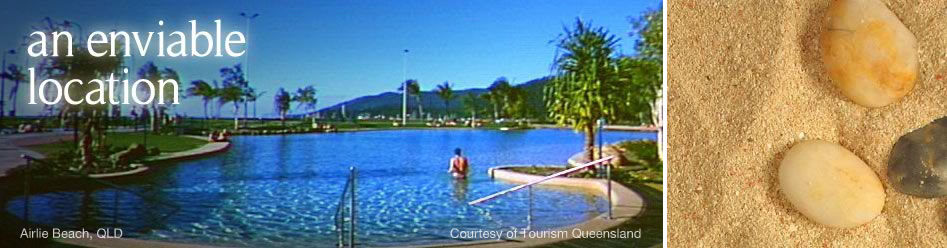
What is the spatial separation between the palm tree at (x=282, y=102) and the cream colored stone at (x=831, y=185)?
1.53 metres

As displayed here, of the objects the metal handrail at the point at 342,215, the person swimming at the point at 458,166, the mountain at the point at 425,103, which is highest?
the mountain at the point at 425,103

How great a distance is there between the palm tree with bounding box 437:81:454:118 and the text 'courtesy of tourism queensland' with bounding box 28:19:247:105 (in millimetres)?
637

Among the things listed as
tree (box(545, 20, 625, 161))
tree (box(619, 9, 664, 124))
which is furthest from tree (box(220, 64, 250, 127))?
tree (box(619, 9, 664, 124))

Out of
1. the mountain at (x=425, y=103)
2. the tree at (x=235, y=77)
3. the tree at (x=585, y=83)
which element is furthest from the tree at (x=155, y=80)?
the tree at (x=585, y=83)

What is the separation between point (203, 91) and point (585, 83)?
4.03 feet

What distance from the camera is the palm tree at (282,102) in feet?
9.93

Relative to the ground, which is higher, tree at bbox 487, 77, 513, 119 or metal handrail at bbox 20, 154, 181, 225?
tree at bbox 487, 77, 513, 119

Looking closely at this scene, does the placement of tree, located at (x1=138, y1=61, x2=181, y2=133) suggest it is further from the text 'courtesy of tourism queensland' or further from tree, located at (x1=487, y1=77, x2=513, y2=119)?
tree, located at (x1=487, y1=77, x2=513, y2=119)

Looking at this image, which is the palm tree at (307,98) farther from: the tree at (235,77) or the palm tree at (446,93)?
the palm tree at (446,93)

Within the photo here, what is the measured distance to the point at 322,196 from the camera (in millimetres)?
3002

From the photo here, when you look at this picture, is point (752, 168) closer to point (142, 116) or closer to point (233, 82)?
point (233, 82)

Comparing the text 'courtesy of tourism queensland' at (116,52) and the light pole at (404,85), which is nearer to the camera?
the text 'courtesy of tourism queensland' at (116,52)

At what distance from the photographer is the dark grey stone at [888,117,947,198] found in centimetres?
269

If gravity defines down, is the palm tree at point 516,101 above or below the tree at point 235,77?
below
